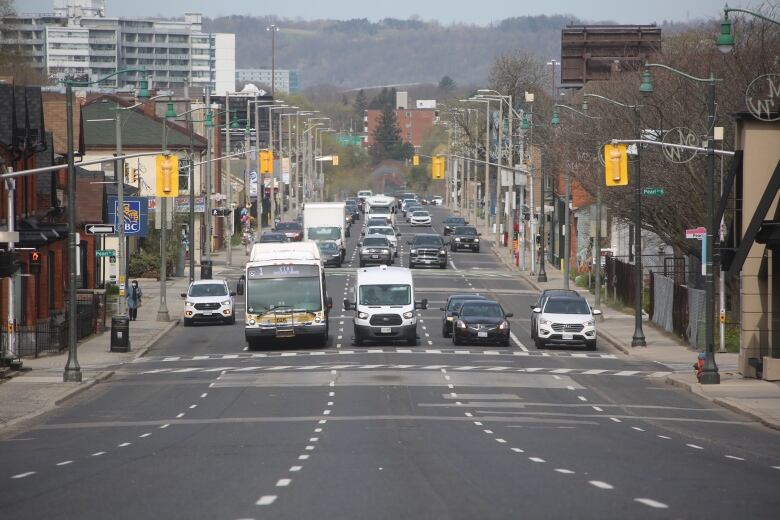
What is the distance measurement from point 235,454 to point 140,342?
86.7 ft

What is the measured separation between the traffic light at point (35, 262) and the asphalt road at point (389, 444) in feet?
14.9

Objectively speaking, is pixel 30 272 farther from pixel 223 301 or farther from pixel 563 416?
pixel 563 416

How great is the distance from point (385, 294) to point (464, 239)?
49784 mm

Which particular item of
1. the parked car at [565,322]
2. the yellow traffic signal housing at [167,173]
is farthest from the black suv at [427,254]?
the yellow traffic signal housing at [167,173]

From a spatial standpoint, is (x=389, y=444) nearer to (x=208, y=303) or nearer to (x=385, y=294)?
(x=385, y=294)

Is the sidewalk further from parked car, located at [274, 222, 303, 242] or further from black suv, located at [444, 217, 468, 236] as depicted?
black suv, located at [444, 217, 468, 236]

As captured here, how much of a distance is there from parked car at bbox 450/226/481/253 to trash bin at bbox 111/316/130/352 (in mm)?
51809

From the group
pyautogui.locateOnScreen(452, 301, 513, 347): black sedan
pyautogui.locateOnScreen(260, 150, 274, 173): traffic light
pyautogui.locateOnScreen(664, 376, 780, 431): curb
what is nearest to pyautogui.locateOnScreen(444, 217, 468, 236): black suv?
pyautogui.locateOnScreen(260, 150, 274, 173): traffic light

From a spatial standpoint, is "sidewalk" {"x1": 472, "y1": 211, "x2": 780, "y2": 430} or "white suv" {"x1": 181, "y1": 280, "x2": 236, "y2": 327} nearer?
"sidewalk" {"x1": 472, "y1": 211, "x2": 780, "y2": 430}

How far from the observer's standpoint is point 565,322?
145 feet

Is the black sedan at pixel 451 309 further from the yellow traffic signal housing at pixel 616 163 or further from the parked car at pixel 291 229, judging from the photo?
the parked car at pixel 291 229

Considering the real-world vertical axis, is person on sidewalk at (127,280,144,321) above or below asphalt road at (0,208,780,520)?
above

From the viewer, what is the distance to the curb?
2642cm

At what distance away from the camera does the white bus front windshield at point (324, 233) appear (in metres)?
→ 80.5
